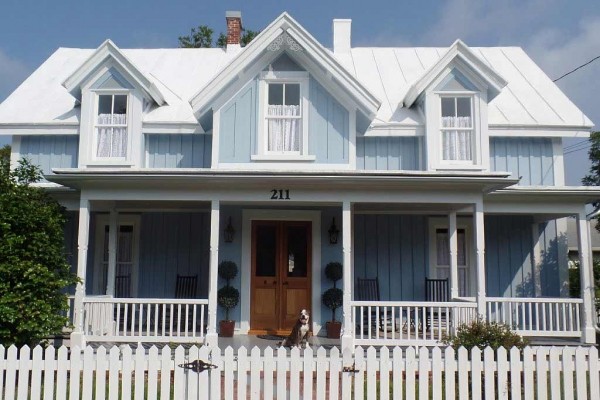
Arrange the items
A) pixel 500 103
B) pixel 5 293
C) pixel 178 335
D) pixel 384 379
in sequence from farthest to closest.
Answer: pixel 500 103
pixel 178 335
pixel 5 293
pixel 384 379

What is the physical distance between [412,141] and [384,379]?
8.09m

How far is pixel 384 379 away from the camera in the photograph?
6238 mm

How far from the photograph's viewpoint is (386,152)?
1338cm

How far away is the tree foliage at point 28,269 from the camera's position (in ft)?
28.9

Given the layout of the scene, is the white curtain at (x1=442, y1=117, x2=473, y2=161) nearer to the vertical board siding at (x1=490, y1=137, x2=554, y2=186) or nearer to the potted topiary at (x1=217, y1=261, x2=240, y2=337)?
the vertical board siding at (x1=490, y1=137, x2=554, y2=186)

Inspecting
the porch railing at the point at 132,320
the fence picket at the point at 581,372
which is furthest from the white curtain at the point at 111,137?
the fence picket at the point at 581,372

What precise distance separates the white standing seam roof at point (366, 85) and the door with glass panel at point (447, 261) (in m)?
2.89

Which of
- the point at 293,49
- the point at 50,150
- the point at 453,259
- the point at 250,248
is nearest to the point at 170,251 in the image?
the point at 250,248

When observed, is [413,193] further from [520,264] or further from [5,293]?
[5,293]

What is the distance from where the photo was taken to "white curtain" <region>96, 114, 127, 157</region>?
12.9 m

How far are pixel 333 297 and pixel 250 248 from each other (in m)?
2.20

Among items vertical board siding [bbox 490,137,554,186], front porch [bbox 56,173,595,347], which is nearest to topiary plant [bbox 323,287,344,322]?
front porch [bbox 56,173,595,347]

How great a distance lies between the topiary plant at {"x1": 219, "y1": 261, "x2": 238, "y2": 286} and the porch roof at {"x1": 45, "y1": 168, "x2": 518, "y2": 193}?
2623 millimetres

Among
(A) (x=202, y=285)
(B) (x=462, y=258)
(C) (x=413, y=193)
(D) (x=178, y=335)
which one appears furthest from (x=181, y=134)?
(B) (x=462, y=258)
